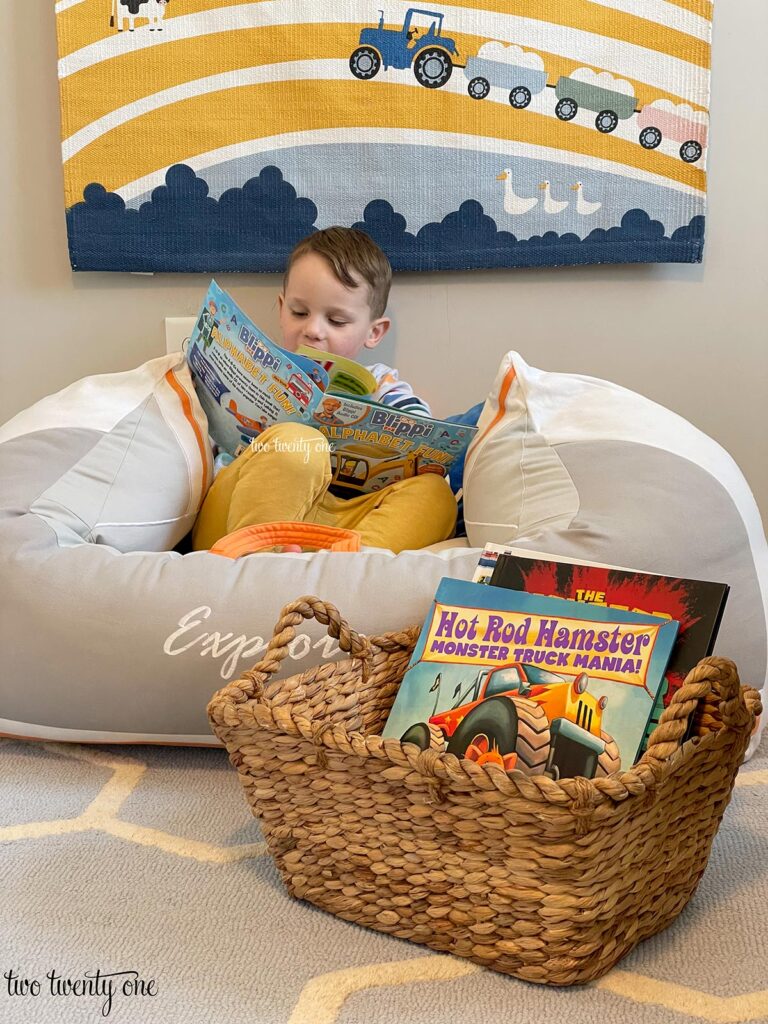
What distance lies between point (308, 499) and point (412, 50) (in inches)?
32.8

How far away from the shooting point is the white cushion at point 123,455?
4.03 feet

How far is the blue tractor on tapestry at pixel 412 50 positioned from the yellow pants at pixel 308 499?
70 centimetres

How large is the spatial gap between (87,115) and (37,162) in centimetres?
14

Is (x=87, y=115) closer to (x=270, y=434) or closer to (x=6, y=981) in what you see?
(x=270, y=434)

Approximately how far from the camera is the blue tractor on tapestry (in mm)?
1594

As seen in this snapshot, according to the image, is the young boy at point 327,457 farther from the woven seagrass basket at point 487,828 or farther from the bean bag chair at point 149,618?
the woven seagrass basket at point 487,828

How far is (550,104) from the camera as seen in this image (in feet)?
5.29

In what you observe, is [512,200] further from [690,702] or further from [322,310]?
[690,702]

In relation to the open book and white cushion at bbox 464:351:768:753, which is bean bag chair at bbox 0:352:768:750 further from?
the open book

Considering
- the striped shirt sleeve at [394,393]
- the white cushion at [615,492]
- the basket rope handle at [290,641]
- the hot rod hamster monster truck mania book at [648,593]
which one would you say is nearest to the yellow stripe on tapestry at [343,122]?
the striped shirt sleeve at [394,393]

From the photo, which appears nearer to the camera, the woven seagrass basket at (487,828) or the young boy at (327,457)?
the woven seagrass basket at (487,828)

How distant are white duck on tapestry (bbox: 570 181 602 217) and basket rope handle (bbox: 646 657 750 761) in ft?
3.60

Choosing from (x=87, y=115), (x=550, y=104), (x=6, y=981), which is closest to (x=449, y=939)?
(x=6, y=981)

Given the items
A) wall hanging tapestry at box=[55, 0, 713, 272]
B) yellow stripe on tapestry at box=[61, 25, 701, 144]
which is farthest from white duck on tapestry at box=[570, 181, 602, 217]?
yellow stripe on tapestry at box=[61, 25, 701, 144]
